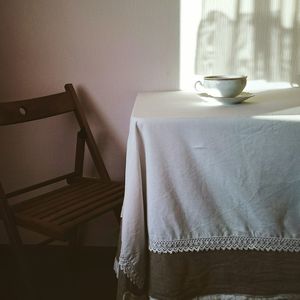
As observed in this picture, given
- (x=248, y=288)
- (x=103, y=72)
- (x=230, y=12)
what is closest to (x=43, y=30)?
(x=103, y=72)

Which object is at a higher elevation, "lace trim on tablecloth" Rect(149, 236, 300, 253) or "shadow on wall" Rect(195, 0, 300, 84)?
"shadow on wall" Rect(195, 0, 300, 84)

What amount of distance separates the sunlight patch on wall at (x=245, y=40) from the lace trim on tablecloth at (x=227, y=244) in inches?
19.4

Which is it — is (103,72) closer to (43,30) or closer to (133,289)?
(43,30)

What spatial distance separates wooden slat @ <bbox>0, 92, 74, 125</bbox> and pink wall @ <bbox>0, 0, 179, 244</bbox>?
0.08m

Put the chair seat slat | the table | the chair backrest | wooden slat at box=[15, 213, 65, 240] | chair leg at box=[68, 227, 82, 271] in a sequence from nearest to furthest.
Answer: the table → wooden slat at box=[15, 213, 65, 240] → the chair seat slat → the chair backrest → chair leg at box=[68, 227, 82, 271]

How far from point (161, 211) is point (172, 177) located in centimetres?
7

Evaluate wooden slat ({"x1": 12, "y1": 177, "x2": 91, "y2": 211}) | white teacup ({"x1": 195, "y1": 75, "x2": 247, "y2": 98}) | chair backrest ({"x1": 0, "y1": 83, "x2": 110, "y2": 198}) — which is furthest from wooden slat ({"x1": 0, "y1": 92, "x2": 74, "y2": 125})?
white teacup ({"x1": 195, "y1": 75, "x2": 247, "y2": 98})

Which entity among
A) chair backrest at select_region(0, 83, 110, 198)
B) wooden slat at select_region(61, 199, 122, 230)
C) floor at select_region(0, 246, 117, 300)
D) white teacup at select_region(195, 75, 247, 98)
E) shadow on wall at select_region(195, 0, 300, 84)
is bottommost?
floor at select_region(0, 246, 117, 300)

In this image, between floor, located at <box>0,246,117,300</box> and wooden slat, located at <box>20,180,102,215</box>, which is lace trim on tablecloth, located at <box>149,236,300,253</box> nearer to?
wooden slat, located at <box>20,180,102,215</box>

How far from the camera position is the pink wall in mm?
1111

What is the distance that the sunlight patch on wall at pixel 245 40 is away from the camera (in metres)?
1.07

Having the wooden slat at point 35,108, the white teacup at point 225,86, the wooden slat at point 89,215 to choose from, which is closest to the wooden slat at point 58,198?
the wooden slat at point 89,215

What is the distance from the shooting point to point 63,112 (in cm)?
112

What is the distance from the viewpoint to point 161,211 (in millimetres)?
728
